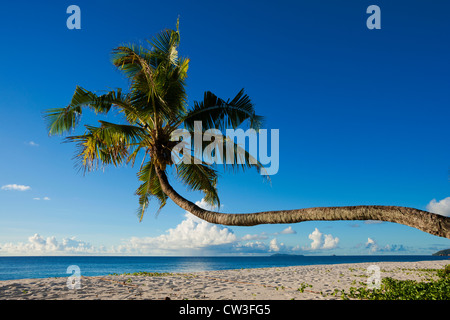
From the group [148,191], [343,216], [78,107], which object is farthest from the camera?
[148,191]

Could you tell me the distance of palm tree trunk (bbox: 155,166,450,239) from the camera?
307 centimetres

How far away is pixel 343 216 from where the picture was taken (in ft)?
12.8

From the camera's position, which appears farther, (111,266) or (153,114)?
(111,266)

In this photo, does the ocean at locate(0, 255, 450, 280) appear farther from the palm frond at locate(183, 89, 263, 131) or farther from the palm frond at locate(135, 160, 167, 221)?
the palm frond at locate(183, 89, 263, 131)

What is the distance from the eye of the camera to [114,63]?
29.5 ft

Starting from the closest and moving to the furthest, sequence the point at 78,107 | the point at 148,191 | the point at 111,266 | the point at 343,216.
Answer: the point at 343,216 < the point at 78,107 < the point at 148,191 < the point at 111,266

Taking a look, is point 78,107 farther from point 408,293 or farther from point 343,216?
point 408,293

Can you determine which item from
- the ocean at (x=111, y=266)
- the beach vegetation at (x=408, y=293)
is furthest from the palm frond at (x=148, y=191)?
the ocean at (x=111, y=266)

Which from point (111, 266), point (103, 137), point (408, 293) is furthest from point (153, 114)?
point (111, 266)

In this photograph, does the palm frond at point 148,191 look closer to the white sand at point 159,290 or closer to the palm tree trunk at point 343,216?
the white sand at point 159,290

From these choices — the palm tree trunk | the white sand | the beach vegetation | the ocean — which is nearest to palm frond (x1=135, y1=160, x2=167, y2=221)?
the white sand

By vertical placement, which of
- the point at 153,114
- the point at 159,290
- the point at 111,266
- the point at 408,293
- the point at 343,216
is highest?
the point at 153,114
